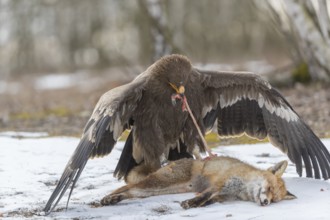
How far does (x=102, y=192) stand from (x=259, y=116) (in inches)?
70.8

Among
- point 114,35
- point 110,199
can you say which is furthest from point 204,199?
point 114,35

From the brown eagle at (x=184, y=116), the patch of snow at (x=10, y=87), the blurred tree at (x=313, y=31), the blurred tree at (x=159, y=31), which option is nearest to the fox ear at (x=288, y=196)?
the brown eagle at (x=184, y=116)

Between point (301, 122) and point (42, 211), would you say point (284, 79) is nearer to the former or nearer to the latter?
point (301, 122)

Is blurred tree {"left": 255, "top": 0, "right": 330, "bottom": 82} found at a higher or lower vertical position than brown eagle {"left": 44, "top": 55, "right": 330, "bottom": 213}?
higher

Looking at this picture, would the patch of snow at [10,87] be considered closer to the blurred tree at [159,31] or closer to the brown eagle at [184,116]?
the blurred tree at [159,31]

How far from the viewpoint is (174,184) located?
6066 mm

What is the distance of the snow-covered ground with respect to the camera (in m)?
5.32

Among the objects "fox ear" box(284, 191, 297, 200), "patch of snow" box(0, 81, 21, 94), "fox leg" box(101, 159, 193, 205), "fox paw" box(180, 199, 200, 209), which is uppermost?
"patch of snow" box(0, 81, 21, 94)

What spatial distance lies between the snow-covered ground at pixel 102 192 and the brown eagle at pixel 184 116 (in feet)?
0.95

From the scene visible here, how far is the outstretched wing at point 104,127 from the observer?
18.4 feet

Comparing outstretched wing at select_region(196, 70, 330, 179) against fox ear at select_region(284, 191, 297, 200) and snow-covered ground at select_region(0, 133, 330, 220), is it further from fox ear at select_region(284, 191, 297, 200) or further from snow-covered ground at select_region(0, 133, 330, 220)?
fox ear at select_region(284, 191, 297, 200)

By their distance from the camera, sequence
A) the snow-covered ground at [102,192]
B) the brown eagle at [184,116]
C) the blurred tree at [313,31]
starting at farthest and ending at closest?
the blurred tree at [313,31], the brown eagle at [184,116], the snow-covered ground at [102,192]

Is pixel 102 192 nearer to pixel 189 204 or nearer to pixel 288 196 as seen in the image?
pixel 189 204

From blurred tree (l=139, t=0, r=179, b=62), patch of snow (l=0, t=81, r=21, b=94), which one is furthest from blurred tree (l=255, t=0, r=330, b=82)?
patch of snow (l=0, t=81, r=21, b=94)
